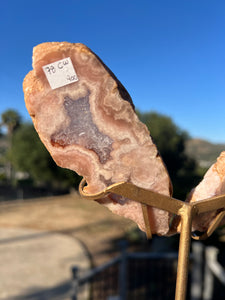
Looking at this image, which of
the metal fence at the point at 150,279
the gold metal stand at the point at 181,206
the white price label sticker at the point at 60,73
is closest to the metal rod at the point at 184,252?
the gold metal stand at the point at 181,206

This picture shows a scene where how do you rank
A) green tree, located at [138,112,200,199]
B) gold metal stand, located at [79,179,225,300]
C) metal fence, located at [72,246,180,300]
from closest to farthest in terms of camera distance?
1. gold metal stand, located at [79,179,225,300]
2. metal fence, located at [72,246,180,300]
3. green tree, located at [138,112,200,199]

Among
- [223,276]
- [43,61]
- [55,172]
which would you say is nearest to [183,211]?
[43,61]

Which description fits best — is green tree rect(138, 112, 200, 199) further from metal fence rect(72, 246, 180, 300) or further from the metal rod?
the metal rod

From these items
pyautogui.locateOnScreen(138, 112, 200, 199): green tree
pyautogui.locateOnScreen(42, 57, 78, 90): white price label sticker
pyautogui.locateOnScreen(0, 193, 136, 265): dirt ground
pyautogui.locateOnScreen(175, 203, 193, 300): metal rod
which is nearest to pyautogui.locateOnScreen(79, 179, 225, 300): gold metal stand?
pyautogui.locateOnScreen(175, 203, 193, 300): metal rod

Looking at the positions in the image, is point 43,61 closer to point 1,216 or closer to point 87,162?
point 87,162

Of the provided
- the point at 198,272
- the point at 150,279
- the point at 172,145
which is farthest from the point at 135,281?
the point at 172,145

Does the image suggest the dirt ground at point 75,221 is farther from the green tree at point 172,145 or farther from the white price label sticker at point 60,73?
the white price label sticker at point 60,73

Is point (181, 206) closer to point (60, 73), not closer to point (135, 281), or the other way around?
point (60, 73)

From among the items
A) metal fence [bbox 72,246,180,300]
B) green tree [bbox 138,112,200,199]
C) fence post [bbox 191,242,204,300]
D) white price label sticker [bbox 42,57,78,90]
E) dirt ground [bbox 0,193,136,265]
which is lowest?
dirt ground [bbox 0,193,136,265]
